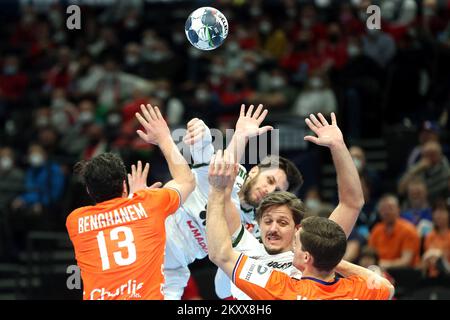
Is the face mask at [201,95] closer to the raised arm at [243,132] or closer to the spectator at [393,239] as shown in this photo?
the spectator at [393,239]

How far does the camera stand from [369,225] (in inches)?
545

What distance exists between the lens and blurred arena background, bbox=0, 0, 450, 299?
48.1 ft

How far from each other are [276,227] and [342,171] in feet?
2.22

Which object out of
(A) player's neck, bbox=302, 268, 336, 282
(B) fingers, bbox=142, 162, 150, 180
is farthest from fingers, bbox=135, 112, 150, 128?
(A) player's neck, bbox=302, 268, 336, 282

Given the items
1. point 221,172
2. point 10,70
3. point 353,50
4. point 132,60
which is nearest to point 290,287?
point 221,172

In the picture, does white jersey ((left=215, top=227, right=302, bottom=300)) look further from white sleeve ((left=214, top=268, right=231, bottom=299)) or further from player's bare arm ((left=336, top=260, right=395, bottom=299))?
player's bare arm ((left=336, top=260, right=395, bottom=299))

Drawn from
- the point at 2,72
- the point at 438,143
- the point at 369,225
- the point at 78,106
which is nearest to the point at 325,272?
the point at 369,225

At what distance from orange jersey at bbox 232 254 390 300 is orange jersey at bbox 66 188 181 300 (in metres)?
0.92

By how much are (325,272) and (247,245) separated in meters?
1.60

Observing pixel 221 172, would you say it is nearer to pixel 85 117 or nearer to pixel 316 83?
pixel 316 83

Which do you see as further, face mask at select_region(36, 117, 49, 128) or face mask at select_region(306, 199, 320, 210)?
face mask at select_region(36, 117, 49, 128)

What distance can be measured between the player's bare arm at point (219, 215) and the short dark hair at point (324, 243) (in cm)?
54

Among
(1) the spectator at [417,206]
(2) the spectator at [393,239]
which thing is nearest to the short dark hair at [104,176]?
(2) the spectator at [393,239]

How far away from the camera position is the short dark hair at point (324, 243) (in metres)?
6.36
